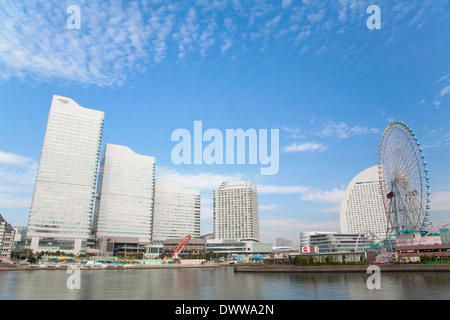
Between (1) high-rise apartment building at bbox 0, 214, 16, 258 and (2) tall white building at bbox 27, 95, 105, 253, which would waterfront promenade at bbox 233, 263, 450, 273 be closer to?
(2) tall white building at bbox 27, 95, 105, 253

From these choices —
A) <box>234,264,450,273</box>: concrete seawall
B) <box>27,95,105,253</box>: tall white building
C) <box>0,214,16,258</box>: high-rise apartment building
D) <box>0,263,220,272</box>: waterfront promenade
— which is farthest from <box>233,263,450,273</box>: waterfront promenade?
<box>0,214,16,258</box>: high-rise apartment building

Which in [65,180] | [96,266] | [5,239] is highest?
[65,180]

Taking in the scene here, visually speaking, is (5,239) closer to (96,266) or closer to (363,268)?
(96,266)

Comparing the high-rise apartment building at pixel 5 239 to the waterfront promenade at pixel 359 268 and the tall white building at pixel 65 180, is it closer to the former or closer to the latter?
the tall white building at pixel 65 180

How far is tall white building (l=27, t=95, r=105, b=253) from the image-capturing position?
163m

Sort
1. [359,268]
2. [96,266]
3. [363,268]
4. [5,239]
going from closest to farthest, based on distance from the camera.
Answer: [363,268]
[359,268]
[96,266]
[5,239]

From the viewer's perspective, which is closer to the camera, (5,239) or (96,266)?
(96,266)

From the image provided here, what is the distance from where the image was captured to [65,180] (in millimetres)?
169375

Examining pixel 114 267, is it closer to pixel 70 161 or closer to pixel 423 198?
pixel 70 161

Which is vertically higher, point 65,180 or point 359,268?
point 65,180

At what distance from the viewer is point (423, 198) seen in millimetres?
92125

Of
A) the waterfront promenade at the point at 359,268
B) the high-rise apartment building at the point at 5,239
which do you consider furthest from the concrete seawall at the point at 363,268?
the high-rise apartment building at the point at 5,239

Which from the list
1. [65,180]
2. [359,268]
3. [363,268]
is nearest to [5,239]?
[65,180]
